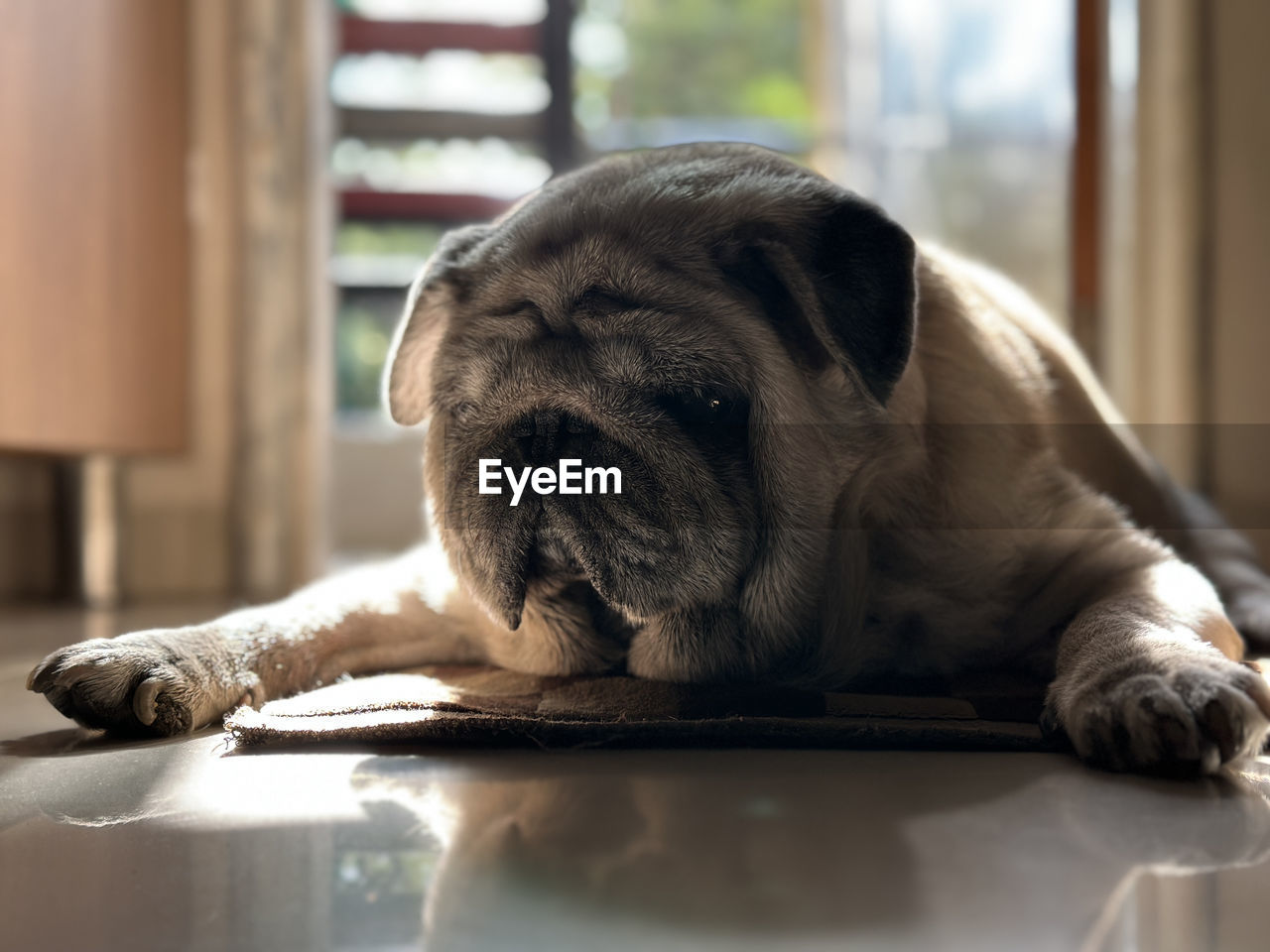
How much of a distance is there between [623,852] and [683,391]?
0.61 metres

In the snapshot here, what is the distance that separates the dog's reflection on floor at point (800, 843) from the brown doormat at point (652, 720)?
42mm

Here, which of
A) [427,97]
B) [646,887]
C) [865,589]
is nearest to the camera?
[646,887]

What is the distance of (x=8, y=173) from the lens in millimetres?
2363

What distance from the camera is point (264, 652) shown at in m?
1.56

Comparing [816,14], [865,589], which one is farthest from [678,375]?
[816,14]

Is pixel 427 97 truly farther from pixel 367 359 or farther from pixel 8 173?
pixel 8 173

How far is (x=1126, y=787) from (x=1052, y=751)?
0.14 m

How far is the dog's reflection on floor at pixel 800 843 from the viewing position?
0.76 metres

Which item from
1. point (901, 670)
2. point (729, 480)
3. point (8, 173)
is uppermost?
point (8, 173)

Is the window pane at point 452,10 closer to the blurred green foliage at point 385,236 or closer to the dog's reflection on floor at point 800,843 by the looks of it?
the blurred green foliage at point 385,236

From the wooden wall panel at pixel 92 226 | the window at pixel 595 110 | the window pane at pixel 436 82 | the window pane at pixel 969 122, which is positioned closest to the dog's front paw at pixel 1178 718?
the wooden wall panel at pixel 92 226

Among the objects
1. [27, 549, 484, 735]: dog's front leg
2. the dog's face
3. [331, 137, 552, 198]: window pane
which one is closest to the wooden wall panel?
[27, 549, 484, 735]: dog's front leg

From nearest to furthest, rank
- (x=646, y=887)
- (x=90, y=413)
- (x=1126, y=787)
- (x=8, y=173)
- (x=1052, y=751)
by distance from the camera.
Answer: (x=646, y=887)
(x=1126, y=787)
(x=1052, y=751)
(x=8, y=173)
(x=90, y=413)

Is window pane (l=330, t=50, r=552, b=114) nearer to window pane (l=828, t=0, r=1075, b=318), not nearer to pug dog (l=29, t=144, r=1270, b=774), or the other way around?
window pane (l=828, t=0, r=1075, b=318)
